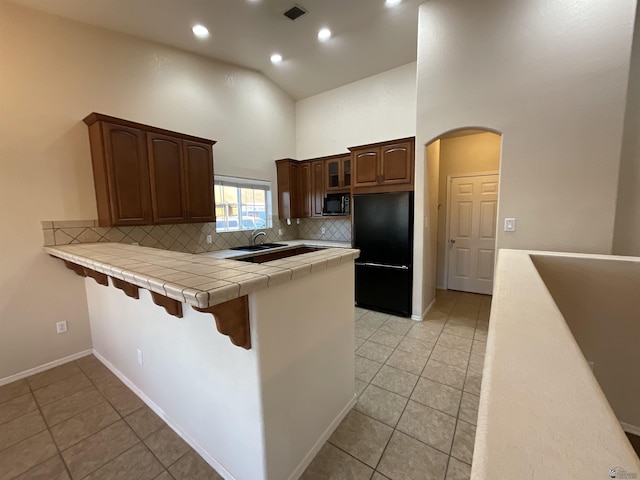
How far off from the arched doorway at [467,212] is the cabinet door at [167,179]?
3477 mm

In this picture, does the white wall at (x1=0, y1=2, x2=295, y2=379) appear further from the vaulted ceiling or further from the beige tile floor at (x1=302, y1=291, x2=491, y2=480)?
the beige tile floor at (x1=302, y1=291, x2=491, y2=480)

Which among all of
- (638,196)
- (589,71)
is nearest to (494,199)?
(638,196)

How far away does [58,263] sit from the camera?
2549mm

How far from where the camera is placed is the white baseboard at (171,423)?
4.85 feet

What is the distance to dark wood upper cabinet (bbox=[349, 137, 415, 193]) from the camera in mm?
3359

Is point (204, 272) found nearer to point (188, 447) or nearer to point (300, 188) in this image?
point (188, 447)

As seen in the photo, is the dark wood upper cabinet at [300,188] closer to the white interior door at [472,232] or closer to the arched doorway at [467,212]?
the arched doorway at [467,212]

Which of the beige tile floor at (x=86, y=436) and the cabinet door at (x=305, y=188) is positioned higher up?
the cabinet door at (x=305, y=188)

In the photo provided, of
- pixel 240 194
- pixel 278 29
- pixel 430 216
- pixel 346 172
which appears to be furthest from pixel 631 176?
pixel 240 194

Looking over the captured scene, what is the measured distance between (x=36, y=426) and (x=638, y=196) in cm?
520

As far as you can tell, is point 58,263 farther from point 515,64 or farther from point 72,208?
point 515,64

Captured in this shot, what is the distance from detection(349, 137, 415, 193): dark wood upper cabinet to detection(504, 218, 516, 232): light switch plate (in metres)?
1.11

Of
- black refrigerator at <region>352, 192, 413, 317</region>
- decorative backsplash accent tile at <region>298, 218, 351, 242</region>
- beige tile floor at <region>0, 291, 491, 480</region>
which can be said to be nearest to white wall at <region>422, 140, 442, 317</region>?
black refrigerator at <region>352, 192, 413, 317</region>

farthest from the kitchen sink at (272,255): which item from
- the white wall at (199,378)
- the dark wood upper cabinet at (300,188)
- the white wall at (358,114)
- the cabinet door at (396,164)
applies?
the white wall at (358,114)
